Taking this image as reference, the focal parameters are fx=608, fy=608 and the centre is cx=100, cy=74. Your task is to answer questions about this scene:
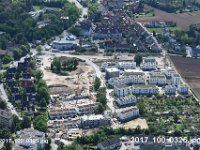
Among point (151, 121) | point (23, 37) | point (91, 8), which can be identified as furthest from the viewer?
point (91, 8)

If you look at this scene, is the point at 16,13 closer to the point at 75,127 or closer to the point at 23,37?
the point at 23,37

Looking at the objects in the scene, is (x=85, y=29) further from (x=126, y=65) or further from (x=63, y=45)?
(x=126, y=65)

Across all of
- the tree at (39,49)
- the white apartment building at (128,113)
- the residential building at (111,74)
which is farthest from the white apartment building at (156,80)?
the tree at (39,49)

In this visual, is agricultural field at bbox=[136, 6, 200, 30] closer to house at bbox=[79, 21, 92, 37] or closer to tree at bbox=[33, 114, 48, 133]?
house at bbox=[79, 21, 92, 37]

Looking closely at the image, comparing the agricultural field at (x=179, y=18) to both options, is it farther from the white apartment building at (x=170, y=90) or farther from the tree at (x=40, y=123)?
the tree at (x=40, y=123)

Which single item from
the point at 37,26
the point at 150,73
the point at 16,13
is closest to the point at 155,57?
the point at 150,73
